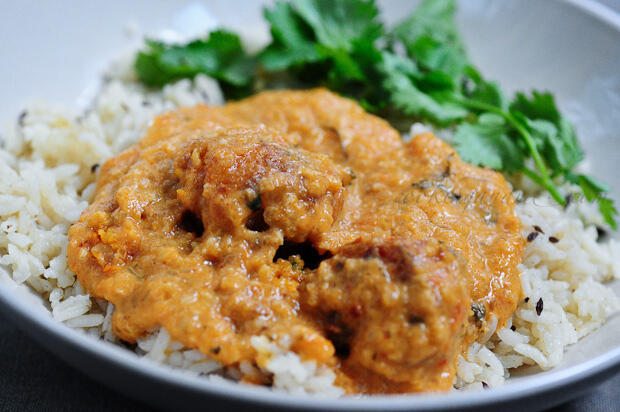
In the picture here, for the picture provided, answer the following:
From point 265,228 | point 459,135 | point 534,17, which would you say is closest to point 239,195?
point 265,228

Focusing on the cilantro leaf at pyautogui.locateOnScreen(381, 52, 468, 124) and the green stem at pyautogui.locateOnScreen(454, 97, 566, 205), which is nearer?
the green stem at pyautogui.locateOnScreen(454, 97, 566, 205)

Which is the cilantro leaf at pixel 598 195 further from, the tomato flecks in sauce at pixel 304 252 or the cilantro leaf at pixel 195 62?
the cilantro leaf at pixel 195 62

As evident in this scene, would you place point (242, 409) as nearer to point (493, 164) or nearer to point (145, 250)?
point (145, 250)

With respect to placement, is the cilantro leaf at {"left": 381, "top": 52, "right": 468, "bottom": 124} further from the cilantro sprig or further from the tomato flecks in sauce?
the tomato flecks in sauce

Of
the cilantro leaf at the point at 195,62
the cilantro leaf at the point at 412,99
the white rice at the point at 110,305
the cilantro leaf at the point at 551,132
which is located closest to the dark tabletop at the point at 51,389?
the white rice at the point at 110,305

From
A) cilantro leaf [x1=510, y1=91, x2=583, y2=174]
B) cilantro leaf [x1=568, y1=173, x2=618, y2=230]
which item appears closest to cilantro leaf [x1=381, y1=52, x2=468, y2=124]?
cilantro leaf [x1=510, y1=91, x2=583, y2=174]

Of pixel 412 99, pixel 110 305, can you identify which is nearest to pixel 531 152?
pixel 412 99

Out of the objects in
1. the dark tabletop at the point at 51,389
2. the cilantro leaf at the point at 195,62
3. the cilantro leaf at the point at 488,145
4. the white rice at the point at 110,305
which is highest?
the cilantro leaf at the point at 195,62
